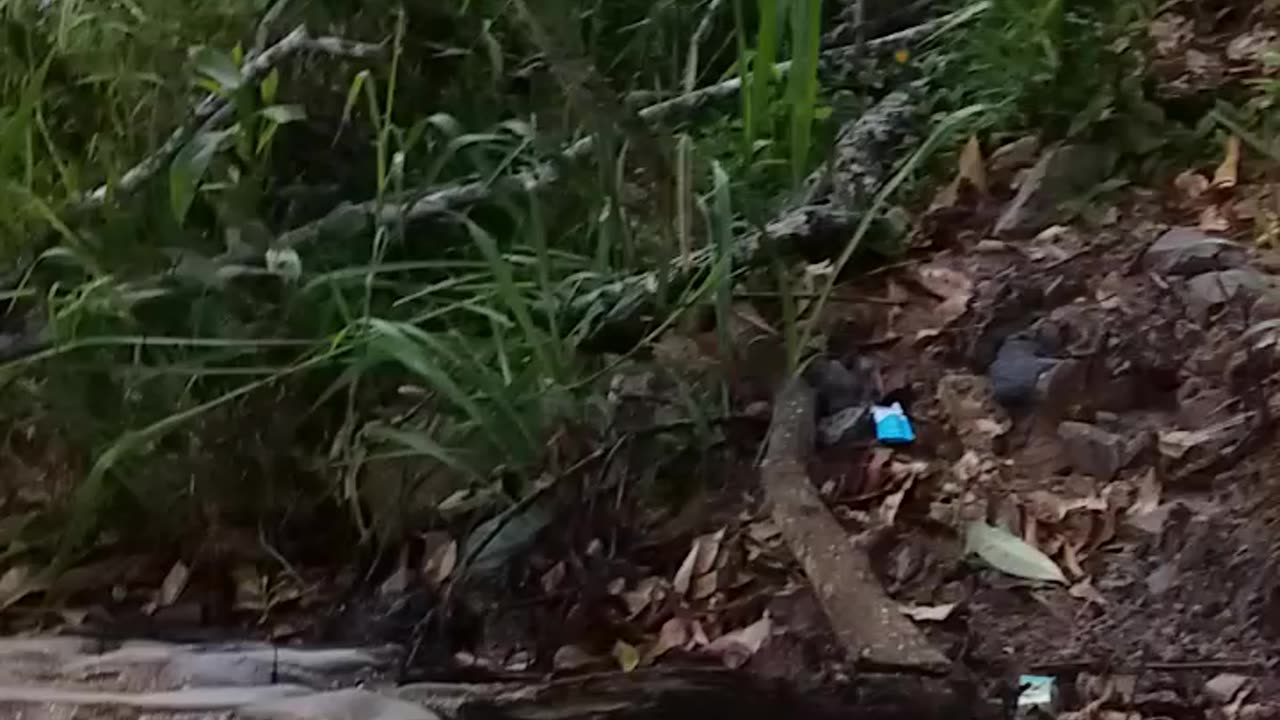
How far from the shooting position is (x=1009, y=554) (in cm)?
101

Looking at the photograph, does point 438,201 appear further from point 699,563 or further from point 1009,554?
point 1009,554

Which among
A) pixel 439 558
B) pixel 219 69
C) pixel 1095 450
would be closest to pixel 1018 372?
pixel 1095 450

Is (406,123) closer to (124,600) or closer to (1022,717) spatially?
(124,600)

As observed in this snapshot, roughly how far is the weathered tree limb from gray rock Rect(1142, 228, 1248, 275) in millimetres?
299

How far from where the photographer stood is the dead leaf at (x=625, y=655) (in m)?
A: 0.97

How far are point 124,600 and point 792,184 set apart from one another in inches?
24.2

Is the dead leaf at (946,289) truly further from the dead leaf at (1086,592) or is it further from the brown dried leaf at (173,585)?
the brown dried leaf at (173,585)

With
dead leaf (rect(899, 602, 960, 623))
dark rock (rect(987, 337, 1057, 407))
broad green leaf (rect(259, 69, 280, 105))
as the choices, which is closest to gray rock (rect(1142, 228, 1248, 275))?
dark rock (rect(987, 337, 1057, 407))

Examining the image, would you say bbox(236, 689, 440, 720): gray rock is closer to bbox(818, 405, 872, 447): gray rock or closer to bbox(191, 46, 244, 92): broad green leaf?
bbox(818, 405, 872, 447): gray rock

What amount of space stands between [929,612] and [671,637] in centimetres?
16

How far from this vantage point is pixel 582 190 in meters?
1.20

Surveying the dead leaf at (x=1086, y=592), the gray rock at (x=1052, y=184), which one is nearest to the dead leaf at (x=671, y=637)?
the dead leaf at (x=1086, y=592)

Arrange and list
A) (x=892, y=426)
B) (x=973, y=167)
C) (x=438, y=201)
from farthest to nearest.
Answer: (x=973, y=167) → (x=438, y=201) → (x=892, y=426)

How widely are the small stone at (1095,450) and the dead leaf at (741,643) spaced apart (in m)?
0.25
